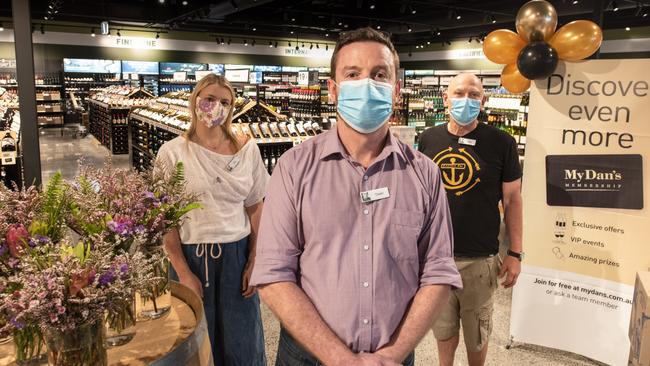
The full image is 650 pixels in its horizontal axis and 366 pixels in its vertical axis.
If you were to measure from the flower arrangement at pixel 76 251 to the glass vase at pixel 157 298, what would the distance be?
0.01 metres

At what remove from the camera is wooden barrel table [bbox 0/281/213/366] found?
1.29 m

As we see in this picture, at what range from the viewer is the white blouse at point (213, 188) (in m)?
2.18

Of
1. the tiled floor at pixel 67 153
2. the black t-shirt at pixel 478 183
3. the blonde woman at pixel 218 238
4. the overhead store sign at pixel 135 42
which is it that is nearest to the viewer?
the blonde woman at pixel 218 238

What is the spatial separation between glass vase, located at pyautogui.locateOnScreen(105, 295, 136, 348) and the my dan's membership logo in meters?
2.51

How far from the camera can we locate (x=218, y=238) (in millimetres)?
2193

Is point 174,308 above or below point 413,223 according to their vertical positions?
below

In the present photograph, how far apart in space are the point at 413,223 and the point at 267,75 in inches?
596

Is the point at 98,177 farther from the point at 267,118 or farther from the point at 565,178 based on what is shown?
the point at 267,118

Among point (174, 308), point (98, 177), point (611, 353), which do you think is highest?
point (98, 177)

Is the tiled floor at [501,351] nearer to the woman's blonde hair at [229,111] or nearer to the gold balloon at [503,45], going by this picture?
the woman's blonde hair at [229,111]

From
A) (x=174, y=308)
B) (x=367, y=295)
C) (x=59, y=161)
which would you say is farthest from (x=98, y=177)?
(x=59, y=161)

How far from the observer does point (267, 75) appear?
1598 centimetres

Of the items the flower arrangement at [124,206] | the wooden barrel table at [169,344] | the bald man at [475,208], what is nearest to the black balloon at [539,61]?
the bald man at [475,208]

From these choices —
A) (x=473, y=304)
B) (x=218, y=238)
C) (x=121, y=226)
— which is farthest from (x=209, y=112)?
(x=473, y=304)
